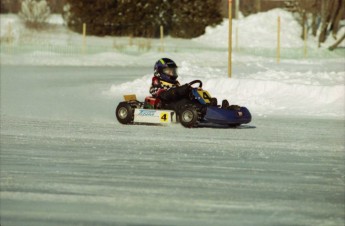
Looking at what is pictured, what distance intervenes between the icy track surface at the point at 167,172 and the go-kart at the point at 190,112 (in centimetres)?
18

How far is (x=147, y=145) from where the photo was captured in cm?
1153

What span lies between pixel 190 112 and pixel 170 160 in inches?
138

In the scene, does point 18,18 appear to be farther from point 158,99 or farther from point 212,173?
point 212,173

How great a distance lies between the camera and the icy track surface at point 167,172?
23.8ft

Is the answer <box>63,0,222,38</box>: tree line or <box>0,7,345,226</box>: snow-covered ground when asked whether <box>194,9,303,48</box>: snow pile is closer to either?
<box>63,0,222,38</box>: tree line

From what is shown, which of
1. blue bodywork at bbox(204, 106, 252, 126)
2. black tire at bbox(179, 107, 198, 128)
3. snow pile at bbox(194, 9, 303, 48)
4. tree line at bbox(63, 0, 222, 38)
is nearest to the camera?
blue bodywork at bbox(204, 106, 252, 126)

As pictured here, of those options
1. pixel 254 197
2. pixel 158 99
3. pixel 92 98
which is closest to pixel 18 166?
pixel 254 197

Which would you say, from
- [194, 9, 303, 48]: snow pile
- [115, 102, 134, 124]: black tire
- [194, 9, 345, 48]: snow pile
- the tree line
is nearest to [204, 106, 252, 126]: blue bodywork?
[115, 102, 134, 124]: black tire

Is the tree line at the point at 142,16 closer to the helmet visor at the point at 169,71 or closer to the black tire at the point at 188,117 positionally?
the helmet visor at the point at 169,71

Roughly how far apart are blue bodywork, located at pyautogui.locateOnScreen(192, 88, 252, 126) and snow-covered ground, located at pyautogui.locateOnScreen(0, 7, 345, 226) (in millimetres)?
190

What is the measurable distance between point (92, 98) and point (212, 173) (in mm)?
10612

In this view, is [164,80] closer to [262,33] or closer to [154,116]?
[154,116]

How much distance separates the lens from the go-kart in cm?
1352

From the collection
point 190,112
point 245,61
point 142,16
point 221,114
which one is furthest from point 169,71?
point 142,16
